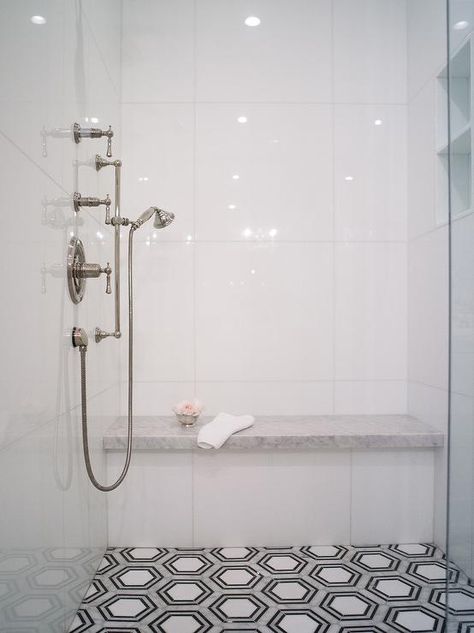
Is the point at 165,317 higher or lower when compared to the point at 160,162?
lower

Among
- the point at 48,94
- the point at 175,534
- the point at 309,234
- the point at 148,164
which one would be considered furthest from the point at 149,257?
the point at 175,534

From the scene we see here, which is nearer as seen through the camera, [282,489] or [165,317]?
[282,489]

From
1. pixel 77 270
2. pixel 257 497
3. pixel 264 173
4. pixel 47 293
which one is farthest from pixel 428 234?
pixel 47 293

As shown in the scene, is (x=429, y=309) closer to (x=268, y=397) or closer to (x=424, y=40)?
(x=268, y=397)

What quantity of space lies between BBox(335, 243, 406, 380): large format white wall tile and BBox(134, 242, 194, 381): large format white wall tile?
0.71m

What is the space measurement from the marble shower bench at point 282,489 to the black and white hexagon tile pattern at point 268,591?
66 millimetres

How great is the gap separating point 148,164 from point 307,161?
750mm

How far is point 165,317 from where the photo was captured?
2.17m

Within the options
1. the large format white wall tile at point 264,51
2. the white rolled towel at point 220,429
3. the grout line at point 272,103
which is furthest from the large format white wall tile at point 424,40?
the white rolled towel at point 220,429

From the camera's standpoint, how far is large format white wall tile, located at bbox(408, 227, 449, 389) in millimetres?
1922

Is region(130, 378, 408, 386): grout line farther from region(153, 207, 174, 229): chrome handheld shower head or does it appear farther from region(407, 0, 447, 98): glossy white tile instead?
region(407, 0, 447, 98): glossy white tile

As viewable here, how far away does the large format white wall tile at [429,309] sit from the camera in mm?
1922

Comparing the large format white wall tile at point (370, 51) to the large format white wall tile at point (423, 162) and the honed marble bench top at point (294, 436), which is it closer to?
the large format white wall tile at point (423, 162)

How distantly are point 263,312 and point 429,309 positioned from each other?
73cm
